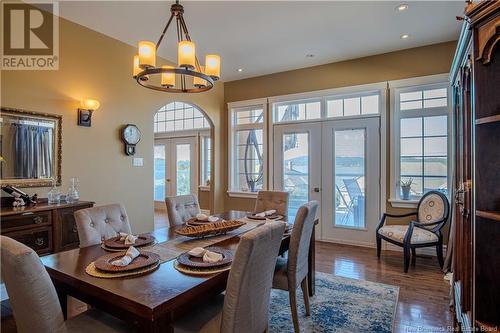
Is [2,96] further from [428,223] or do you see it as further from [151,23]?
[428,223]

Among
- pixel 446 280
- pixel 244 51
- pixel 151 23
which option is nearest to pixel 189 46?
pixel 151 23

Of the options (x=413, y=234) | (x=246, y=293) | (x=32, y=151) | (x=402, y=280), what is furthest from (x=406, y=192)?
(x=32, y=151)

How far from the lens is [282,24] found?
11.5ft

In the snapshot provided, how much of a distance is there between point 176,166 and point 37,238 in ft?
18.2

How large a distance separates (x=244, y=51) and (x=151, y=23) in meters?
1.41

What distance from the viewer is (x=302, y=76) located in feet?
16.8

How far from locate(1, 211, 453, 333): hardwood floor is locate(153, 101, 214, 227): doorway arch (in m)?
3.94

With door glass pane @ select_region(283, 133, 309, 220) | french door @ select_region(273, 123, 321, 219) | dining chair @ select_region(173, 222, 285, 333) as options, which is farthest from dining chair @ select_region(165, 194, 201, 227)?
french door @ select_region(273, 123, 321, 219)

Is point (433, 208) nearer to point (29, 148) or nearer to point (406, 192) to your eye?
point (406, 192)

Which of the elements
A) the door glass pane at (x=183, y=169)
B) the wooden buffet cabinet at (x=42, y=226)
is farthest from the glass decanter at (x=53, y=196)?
the door glass pane at (x=183, y=169)

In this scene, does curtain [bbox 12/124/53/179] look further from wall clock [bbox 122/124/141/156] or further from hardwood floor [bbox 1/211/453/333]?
hardwood floor [bbox 1/211/453/333]

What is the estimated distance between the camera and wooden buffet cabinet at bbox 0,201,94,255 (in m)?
2.51

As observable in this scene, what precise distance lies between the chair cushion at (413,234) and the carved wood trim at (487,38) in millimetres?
2742

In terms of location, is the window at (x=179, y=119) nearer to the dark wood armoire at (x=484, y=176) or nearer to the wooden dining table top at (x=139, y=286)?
the wooden dining table top at (x=139, y=286)
